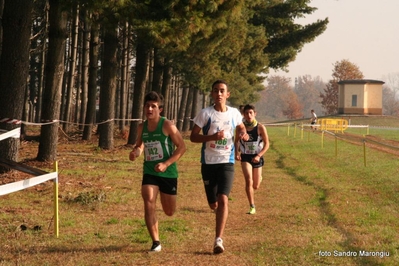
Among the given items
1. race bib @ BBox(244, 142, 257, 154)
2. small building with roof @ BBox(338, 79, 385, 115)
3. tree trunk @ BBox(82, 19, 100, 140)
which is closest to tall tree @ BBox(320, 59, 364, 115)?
small building with roof @ BBox(338, 79, 385, 115)

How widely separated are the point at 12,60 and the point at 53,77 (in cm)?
293

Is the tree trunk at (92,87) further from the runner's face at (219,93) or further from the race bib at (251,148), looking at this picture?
the runner's face at (219,93)

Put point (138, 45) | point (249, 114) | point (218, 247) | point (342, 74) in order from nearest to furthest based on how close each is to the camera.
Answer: point (218, 247), point (249, 114), point (138, 45), point (342, 74)

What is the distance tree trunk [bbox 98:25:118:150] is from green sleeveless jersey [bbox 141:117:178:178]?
16252 mm

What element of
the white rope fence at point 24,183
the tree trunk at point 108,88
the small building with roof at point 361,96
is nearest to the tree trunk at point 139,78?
the tree trunk at point 108,88

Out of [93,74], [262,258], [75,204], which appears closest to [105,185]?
[75,204]

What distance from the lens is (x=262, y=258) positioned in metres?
7.55

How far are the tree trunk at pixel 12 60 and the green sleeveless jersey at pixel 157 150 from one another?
22.7ft

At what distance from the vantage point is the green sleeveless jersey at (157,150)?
25.3 ft

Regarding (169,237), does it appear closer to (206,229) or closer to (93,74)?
(206,229)

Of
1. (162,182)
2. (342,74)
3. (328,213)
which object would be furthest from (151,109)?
(342,74)

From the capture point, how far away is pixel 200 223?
33.6ft

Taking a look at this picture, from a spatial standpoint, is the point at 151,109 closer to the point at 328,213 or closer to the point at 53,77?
the point at 328,213

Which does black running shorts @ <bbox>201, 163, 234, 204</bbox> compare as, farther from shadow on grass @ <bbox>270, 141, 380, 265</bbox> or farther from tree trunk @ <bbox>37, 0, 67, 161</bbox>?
tree trunk @ <bbox>37, 0, 67, 161</bbox>
